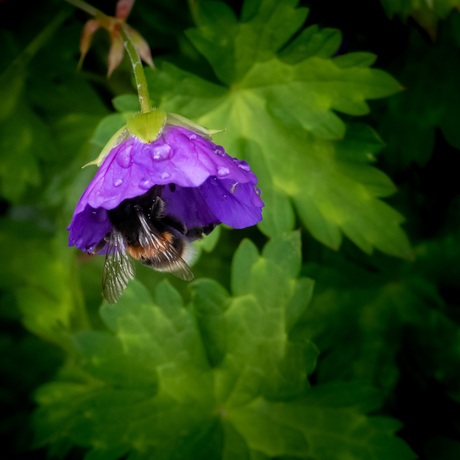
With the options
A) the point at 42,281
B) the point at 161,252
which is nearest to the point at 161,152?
the point at 161,252

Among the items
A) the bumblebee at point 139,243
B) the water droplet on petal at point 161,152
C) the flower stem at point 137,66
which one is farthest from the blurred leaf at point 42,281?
the water droplet on petal at point 161,152

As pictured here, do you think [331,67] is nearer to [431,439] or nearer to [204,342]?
[204,342]

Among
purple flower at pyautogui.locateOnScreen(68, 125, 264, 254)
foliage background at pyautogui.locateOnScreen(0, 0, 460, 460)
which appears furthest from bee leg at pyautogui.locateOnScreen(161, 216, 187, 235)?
foliage background at pyautogui.locateOnScreen(0, 0, 460, 460)

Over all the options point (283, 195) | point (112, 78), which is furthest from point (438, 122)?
point (112, 78)

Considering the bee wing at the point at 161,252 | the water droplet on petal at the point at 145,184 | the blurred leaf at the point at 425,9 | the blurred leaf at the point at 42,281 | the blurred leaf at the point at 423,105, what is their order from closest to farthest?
the water droplet on petal at the point at 145,184, the bee wing at the point at 161,252, the blurred leaf at the point at 425,9, the blurred leaf at the point at 423,105, the blurred leaf at the point at 42,281

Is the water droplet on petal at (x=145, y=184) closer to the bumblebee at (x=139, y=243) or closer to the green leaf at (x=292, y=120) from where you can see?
the bumblebee at (x=139, y=243)

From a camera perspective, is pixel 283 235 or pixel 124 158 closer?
pixel 124 158

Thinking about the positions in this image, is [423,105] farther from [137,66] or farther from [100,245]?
[100,245]
